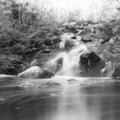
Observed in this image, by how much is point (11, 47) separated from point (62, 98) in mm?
11613

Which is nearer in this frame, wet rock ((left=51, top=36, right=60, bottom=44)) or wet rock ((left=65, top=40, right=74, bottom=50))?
wet rock ((left=65, top=40, right=74, bottom=50))

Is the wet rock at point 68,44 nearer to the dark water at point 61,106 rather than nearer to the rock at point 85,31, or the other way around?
the rock at point 85,31

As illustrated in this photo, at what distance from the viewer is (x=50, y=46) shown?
807 inches

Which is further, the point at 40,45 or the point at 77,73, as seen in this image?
the point at 40,45

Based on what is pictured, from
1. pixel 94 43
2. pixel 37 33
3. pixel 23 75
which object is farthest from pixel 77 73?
pixel 37 33

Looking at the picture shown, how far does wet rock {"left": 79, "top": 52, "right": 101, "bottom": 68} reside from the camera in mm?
16391

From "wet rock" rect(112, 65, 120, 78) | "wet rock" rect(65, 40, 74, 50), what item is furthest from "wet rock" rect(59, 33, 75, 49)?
"wet rock" rect(112, 65, 120, 78)

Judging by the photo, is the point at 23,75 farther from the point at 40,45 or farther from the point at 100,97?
the point at 100,97

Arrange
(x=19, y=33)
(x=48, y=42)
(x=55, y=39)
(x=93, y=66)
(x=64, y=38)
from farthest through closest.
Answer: (x=64, y=38)
(x=55, y=39)
(x=48, y=42)
(x=19, y=33)
(x=93, y=66)

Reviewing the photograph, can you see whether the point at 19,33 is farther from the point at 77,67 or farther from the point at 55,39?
the point at 77,67

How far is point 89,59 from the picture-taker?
16391mm

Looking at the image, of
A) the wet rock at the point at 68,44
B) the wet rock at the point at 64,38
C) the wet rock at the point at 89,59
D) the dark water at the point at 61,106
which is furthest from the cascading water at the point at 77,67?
the dark water at the point at 61,106

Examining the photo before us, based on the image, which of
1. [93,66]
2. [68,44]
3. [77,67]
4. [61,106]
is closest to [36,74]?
[77,67]

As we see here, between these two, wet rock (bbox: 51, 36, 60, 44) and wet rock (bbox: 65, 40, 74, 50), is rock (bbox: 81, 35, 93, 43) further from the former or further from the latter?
wet rock (bbox: 51, 36, 60, 44)
